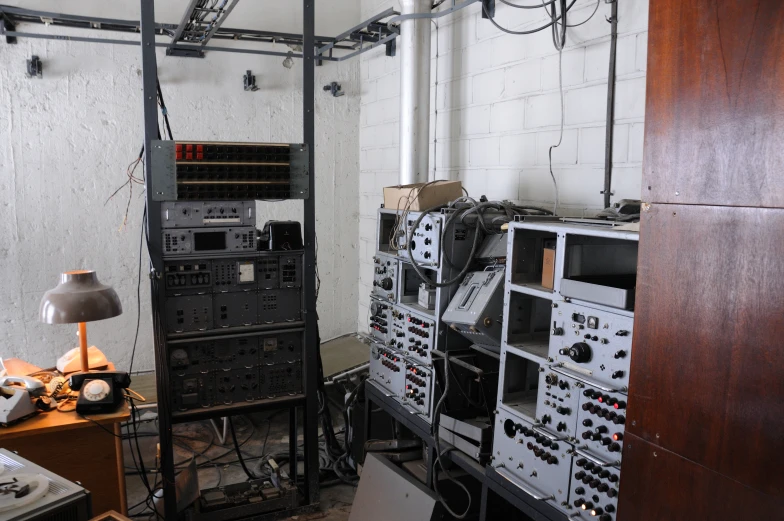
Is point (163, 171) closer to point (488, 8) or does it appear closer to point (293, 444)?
point (293, 444)

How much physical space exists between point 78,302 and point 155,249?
1.23 ft

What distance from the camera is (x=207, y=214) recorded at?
2.82 metres

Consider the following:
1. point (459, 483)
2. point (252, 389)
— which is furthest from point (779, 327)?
point (252, 389)

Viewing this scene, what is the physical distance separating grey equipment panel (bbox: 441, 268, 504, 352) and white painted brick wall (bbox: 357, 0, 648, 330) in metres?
0.68

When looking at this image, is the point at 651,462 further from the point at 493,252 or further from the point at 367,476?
the point at 367,476

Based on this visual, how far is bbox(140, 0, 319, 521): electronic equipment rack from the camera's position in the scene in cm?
272

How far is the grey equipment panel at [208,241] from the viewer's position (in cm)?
276

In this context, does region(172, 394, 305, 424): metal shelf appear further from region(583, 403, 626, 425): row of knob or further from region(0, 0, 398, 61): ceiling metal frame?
region(0, 0, 398, 61): ceiling metal frame

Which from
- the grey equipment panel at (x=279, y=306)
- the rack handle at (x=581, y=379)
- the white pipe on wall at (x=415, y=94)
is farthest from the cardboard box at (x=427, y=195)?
the rack handle at (x=581, y=379)

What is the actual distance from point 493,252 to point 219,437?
2404 millimetres

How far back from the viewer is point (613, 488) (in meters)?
1.83

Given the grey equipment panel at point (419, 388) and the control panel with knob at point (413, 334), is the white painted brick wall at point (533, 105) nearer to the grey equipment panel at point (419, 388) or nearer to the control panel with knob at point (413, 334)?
the control panel with knob at point (413, 334)

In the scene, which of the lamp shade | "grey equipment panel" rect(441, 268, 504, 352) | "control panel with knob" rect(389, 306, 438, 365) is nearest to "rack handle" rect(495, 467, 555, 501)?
"grey equipment panel" rect(441, 268, 504, 352)

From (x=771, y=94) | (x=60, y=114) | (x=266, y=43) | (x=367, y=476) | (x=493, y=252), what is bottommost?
(x=367, y=476)
